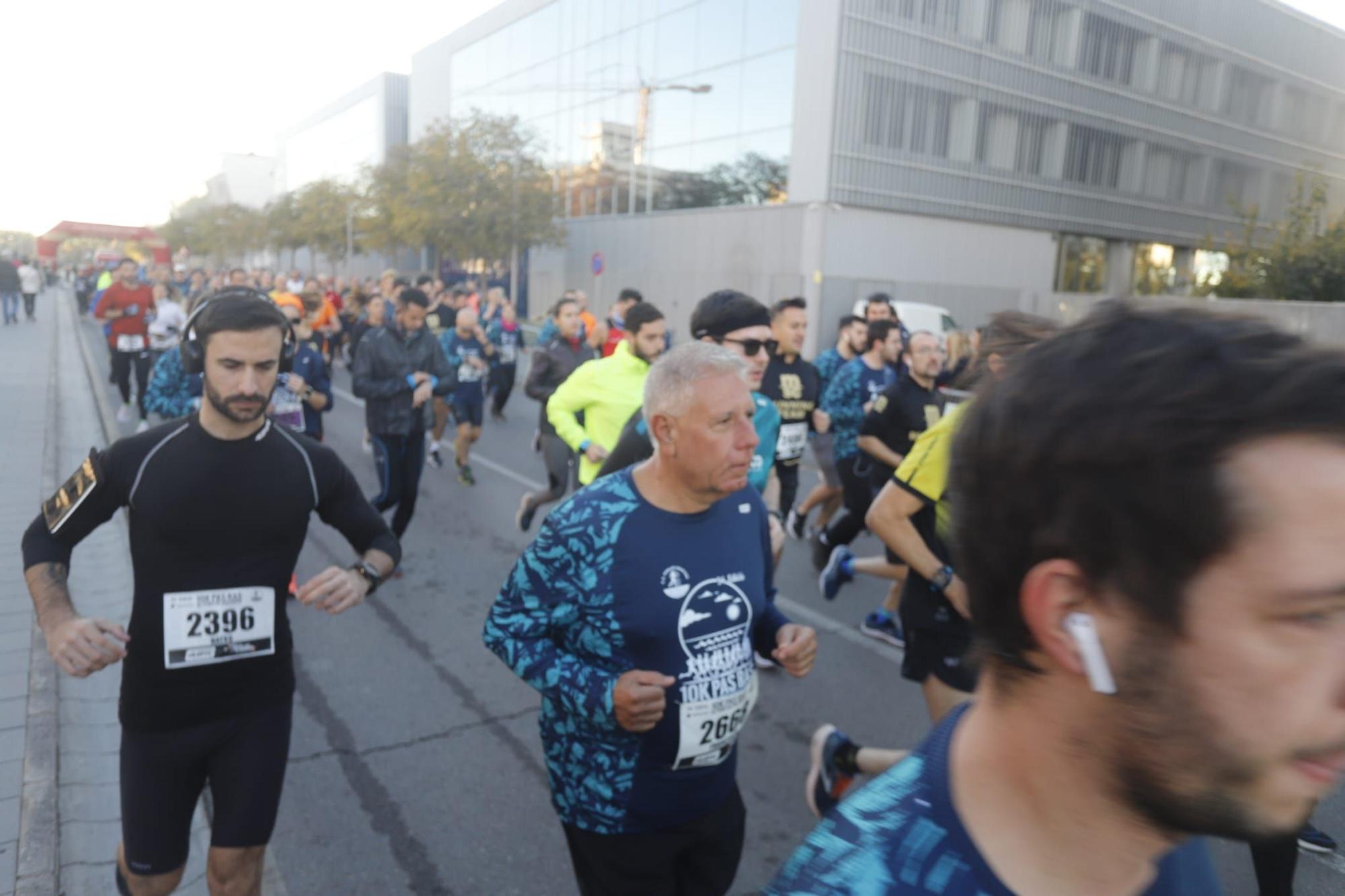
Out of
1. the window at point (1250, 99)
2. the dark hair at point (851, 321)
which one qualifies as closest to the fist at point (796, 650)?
the dark hair at point (851, 321)

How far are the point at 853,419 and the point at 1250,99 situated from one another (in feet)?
133

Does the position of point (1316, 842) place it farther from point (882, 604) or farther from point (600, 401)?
point (600, 401)

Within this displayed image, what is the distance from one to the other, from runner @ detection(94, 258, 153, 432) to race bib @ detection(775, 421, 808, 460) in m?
9.27

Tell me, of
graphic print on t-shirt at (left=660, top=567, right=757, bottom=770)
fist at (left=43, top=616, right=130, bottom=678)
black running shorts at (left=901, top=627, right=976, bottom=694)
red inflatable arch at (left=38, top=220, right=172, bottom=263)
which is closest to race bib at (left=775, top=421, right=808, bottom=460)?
black running shorts at (left=901, top=627, right=976, bottom=694)

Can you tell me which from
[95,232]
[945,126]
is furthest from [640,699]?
[95,232]

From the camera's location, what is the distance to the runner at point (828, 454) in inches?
334

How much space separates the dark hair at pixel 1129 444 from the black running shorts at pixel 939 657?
260 cm

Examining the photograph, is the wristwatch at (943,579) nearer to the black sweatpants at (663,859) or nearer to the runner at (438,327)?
the black sweatpants at (663,859)

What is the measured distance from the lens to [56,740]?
4246 mm

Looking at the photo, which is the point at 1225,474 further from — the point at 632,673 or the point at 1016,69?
the point at 1016,69

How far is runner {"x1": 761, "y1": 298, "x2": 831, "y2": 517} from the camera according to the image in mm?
7309

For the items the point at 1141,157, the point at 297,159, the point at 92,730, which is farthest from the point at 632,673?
the point at 297,159

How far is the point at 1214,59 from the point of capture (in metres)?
36.9

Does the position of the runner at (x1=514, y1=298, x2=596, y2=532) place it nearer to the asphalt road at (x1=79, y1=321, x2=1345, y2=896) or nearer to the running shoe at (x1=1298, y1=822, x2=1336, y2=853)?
the asphalt road at (x1=79, y1=321, x2=1345, y2=896)
